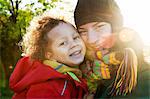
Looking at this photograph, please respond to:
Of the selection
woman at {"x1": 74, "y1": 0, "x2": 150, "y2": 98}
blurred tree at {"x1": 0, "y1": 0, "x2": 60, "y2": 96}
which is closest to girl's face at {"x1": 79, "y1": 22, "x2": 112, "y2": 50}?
woman at {"x1": 74, "y1": 0, "x2": 150, "y2": 98}

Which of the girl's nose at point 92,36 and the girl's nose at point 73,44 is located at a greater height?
the girl's nose at point 92,36

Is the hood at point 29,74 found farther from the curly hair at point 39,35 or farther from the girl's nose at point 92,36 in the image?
the girl's nose at point 92,36

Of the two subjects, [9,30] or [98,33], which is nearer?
[98,33]

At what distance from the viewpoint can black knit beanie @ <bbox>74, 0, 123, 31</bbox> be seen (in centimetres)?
97

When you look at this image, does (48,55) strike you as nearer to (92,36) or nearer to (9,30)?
(92,36)

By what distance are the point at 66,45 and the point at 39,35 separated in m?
0.09

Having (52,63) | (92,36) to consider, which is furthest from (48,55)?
(92,36)

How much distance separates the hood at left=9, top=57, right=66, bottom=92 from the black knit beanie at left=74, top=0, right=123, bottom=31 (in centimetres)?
17

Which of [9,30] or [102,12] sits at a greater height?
[102,12]

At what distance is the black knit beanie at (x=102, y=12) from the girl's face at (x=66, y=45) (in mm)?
61

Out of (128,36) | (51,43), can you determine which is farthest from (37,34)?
(128,36)

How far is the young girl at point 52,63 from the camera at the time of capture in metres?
1.02

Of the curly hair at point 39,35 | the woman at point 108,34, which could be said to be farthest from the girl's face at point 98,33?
the curly hair at point 39,35

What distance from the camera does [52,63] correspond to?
105cm
